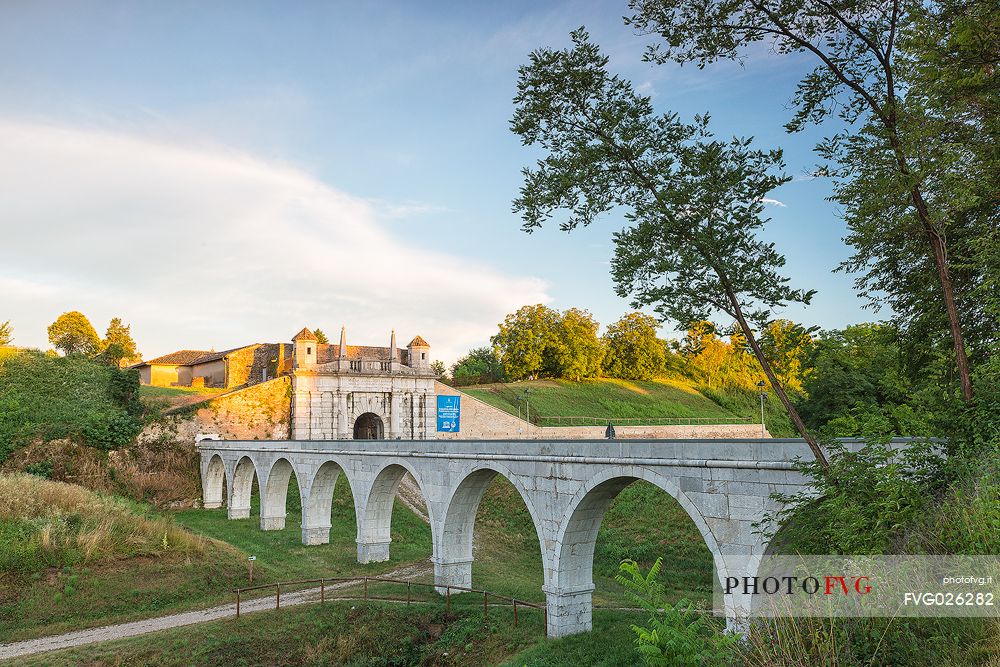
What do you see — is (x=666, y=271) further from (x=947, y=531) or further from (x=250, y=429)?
(x=250, y=429)

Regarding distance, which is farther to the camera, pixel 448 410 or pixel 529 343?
pixel 529 343

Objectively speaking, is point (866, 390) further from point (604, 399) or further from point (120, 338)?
point (120, 338)

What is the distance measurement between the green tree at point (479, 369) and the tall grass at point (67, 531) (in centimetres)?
3894

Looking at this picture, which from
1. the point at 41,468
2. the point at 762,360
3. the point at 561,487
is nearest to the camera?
the point at 762,360

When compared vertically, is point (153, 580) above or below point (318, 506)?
below

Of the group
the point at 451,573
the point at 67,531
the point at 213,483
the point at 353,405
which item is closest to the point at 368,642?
the point at 451,573

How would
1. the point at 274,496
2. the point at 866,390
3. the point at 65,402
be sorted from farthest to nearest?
the point at 65,402 → the point at 274,496 → the point at 866,390

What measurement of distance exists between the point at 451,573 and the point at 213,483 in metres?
23.4

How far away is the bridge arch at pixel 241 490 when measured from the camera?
113 ft

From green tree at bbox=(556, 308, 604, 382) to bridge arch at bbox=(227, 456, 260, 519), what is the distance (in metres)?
32.4

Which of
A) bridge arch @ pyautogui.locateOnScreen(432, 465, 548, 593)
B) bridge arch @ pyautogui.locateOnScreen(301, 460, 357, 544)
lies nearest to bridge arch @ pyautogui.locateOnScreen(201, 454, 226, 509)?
bridge arch @ pyautogui.locateOnScreen(301, 460, 357, 544)

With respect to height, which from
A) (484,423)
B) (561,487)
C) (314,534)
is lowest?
(314,534)

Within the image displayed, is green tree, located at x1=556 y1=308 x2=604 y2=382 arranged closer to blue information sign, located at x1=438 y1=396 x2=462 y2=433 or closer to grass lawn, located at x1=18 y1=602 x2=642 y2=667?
blue information sign, located at x1=438 y1=396 x2=462 y2=433

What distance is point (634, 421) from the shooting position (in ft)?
178
